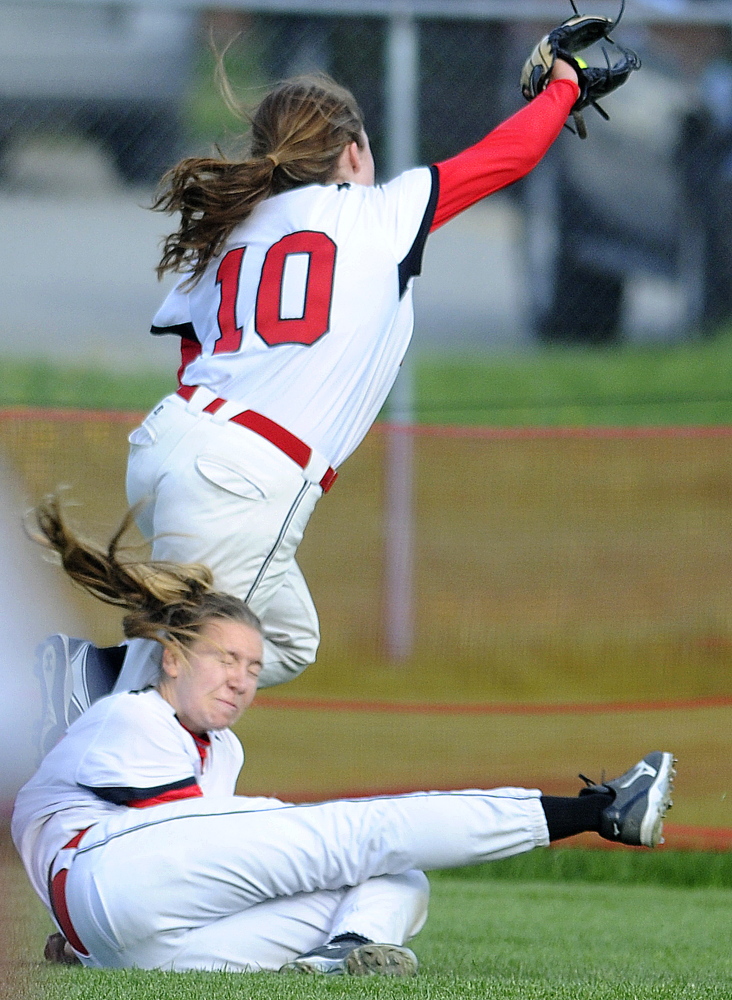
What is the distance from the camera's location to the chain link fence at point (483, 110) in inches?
Answer: 307

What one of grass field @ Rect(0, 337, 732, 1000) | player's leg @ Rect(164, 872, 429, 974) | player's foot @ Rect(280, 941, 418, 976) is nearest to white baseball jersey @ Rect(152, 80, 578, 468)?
player's leg @ Rect(164, 872, 429, 974)

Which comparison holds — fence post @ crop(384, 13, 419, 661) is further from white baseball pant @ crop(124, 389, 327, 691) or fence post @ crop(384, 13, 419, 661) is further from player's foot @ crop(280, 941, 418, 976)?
player's foot @ crop(280, 941, 418, 976)

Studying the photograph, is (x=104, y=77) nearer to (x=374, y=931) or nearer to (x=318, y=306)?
(x=318, y=306)

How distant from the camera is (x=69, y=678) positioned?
358 centimetres

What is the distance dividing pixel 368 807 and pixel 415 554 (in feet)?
15.2

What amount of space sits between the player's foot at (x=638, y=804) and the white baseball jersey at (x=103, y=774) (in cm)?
86

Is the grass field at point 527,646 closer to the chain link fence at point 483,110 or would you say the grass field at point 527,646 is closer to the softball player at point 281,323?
the chain link fence at point 483,110

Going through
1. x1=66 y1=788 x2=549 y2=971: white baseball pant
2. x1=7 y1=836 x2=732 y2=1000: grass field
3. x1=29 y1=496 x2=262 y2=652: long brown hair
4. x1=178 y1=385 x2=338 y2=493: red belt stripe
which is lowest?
x1=7 y1=836 x2=732 y2=1000: grass field

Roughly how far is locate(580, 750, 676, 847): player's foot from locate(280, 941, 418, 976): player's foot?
482mm

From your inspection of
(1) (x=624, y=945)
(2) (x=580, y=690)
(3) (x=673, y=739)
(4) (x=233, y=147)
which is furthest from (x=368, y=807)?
(2) (x=580, y=690)

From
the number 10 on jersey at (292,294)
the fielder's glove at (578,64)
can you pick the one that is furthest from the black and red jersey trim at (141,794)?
the fielder's glove at (578,64)

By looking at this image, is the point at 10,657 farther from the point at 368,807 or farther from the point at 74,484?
the point at 74,484

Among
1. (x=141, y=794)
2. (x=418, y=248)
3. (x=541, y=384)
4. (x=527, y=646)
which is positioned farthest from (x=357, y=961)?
(x=541, y=384)

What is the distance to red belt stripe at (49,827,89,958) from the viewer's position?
292cm
